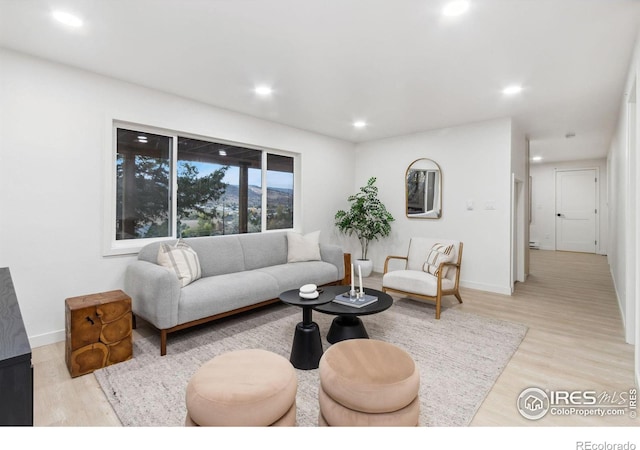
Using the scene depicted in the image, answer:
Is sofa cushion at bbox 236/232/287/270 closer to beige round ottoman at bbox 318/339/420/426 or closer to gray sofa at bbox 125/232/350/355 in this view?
gray sofa at bbox 125/232/350/355

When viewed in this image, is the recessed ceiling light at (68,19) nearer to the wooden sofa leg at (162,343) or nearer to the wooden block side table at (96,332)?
the wooden block side table at (96,332)

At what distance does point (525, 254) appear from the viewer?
5379 millimetres

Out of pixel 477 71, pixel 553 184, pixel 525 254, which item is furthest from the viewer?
pixel 553 184

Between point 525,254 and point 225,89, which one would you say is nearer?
point 225,89

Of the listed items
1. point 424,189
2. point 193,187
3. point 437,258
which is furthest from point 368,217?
point 193,187

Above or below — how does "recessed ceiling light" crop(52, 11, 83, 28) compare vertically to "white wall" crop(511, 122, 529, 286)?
above

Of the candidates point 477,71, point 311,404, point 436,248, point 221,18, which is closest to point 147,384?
point 311,404

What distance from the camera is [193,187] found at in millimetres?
3916

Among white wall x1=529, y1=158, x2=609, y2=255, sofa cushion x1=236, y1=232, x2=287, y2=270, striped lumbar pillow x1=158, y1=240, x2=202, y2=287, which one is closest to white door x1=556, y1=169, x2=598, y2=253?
white wall x1=529, y1=158, x2=609, y2=255

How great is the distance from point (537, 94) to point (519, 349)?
2.70 metres

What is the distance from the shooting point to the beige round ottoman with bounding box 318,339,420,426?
1.42 m

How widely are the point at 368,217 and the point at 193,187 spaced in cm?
285

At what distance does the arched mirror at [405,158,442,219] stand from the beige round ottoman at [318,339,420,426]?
3842 mm

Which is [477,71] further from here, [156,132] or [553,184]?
[553,184]
